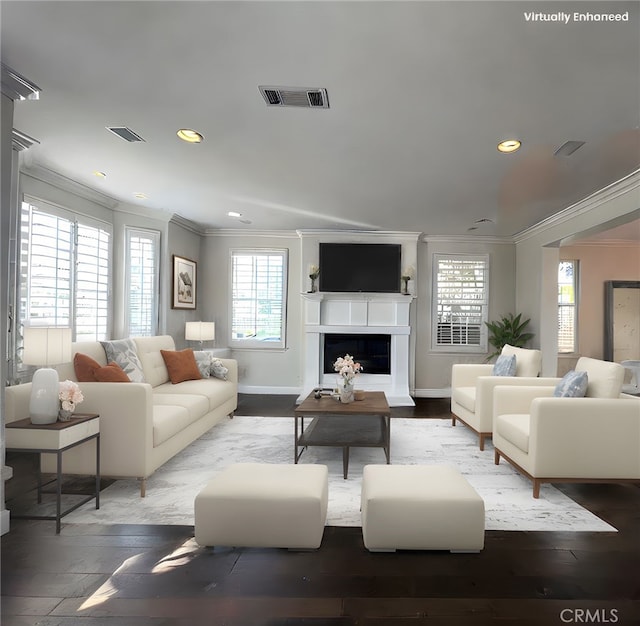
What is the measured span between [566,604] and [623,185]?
3.81 meters

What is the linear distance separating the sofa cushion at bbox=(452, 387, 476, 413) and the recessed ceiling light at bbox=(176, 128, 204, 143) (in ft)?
11.3

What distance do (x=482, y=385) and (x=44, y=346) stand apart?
144 inches

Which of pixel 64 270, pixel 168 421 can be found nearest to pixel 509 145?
pixel 168 421

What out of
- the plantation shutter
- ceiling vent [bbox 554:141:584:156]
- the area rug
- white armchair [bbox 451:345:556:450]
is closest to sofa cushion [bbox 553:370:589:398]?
the area rug

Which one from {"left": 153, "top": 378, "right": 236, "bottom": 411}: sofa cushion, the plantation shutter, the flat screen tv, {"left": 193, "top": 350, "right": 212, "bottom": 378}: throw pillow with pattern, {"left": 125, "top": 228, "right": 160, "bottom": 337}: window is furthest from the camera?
the flat screen tv

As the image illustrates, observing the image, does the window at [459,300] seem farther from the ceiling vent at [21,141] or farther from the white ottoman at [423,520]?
the ceiling vent at [21,141]

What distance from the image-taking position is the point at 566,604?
1.96 metres

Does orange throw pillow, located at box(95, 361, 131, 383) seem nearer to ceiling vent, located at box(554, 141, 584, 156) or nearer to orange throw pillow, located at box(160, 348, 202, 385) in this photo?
orange throw pillow, located at box(160, 348, 202, 385)

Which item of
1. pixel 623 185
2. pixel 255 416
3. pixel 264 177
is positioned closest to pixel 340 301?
pixel 255 416

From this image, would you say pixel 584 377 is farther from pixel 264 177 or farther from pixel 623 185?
pixel 264 177

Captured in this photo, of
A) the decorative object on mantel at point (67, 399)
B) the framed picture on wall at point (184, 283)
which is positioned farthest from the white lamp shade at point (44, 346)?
the framed picture on wall at point (184, 283)

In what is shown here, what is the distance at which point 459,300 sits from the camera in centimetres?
732

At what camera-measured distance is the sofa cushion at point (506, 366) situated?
189 inches

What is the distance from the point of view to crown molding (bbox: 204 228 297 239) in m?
7.23
